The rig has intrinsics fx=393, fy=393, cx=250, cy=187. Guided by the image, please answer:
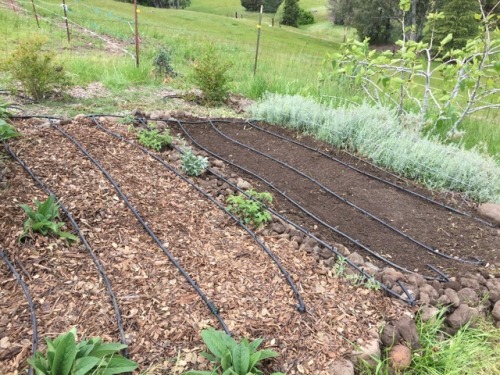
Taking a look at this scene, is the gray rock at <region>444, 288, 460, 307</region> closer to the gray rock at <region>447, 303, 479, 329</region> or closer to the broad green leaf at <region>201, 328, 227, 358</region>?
the gray rock at <region>447, 303, 479, 329</region>

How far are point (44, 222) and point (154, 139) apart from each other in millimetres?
1659

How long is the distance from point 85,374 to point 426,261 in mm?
2305

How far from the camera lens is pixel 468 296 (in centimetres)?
249

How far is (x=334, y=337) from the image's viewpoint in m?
2.10

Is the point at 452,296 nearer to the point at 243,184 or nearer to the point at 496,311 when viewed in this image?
the point at 496,311

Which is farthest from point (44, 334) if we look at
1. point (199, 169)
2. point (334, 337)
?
point (199, 169)

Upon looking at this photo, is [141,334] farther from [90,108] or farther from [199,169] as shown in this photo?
[90,108]

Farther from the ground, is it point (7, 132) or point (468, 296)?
point (7, 132)

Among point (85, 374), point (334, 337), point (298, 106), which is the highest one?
point (298, 106)

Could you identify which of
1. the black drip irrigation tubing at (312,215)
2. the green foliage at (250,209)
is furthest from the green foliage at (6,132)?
the green foliage at (250,209)

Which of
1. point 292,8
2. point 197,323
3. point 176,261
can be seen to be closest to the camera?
point 197,323

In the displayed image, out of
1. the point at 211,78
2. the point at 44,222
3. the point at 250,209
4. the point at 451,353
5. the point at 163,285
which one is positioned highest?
the point at 211,78

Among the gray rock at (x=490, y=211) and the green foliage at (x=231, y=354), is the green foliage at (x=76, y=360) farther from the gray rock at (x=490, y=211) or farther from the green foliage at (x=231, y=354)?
the gray rock at (x=490, y=211)

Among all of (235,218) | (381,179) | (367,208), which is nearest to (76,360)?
(235,218)
